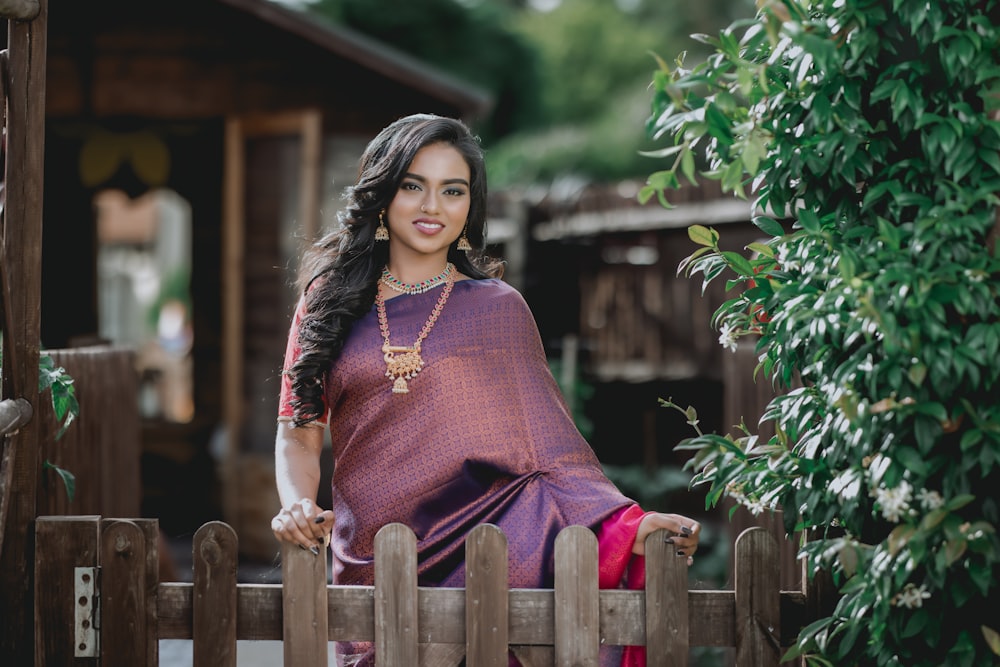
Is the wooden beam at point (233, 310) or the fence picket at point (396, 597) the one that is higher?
the wooden beam at point (233, 310)

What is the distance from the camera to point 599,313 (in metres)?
10.0

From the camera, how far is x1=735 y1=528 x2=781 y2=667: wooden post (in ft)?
8.40

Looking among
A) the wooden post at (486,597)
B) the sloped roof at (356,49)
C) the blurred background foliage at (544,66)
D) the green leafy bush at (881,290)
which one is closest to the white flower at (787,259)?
the green leafy bush at (881,290)

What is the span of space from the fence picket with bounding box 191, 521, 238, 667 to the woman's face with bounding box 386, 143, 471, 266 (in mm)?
869

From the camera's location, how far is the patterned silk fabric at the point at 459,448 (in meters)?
2.77

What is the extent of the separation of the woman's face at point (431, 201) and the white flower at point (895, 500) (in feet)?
4.28

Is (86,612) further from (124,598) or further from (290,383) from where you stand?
(290,383)

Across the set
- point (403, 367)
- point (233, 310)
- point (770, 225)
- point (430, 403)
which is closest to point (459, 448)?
point (430, 403)

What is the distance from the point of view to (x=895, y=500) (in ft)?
6.98

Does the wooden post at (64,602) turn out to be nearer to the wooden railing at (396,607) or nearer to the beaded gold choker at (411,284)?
the wooden railing at (396,607)

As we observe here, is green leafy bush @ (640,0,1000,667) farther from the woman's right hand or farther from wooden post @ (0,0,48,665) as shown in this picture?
wooden post @ (0,0,48,665)

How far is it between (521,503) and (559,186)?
7425mm

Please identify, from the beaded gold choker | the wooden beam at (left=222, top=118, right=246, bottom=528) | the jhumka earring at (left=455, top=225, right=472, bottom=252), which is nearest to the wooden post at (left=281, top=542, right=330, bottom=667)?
the beaded gold choker

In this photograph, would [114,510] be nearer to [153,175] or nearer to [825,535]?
[825,535]
